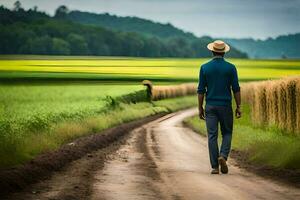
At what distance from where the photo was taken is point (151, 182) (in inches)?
505

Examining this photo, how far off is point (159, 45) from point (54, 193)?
153633mm

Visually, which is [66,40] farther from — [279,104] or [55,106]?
[279,104]

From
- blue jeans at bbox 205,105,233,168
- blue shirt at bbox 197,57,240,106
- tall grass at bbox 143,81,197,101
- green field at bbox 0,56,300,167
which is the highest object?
blue shirt at bbox 197,57,240,106

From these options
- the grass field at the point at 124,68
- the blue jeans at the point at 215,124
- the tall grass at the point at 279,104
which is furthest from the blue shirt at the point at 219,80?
the grass field at the point at 124,68

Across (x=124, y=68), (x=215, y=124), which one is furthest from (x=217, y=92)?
(x=124, y=68)

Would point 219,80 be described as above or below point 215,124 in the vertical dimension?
above

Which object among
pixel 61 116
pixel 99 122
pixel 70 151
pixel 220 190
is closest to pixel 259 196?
pixel 220 190

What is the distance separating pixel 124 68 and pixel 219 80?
10642 cm

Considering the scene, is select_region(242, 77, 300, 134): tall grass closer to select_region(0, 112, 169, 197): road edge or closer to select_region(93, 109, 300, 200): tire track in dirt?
select_region(0, 112, 169, 197): road edge

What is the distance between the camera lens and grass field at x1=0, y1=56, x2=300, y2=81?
71562mm

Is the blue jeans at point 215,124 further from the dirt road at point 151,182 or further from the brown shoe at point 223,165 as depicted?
the dirt road at point 151,182

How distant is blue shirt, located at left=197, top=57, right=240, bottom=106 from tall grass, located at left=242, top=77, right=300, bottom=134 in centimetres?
1396

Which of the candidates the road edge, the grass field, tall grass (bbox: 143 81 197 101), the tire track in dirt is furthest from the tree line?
tall grass (bbox: 143 81 197 101)

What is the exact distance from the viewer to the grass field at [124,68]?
2817 inches
